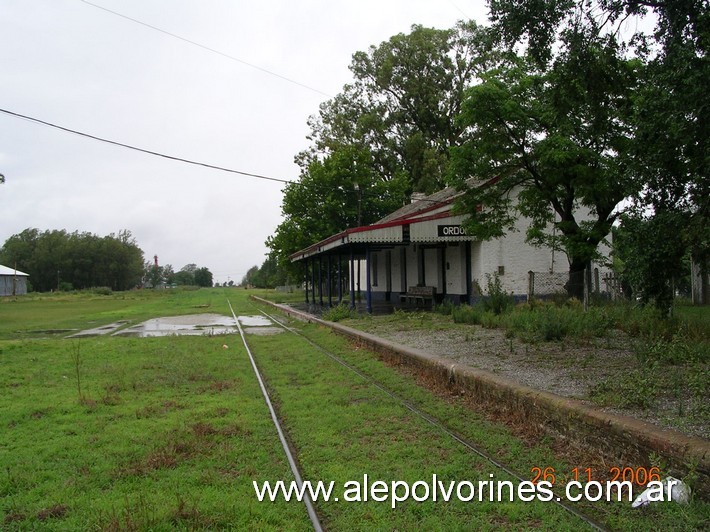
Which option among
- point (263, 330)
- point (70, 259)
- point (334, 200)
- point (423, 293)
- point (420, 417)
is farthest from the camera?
point (70, 259)

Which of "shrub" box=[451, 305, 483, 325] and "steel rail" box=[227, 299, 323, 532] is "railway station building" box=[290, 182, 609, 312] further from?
"steel rail" box=[227, 299, 323, 532]

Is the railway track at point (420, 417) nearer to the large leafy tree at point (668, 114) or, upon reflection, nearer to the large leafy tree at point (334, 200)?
the large leafy tree at point (668, 114)

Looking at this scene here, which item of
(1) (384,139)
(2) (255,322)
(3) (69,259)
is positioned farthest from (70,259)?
(2) (255,322)

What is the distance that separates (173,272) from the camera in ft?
620

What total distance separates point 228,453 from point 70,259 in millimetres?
120496

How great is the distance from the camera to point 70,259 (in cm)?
11025

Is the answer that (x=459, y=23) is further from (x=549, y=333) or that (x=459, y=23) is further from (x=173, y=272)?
(x=173, y=272)

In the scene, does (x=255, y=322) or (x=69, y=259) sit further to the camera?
(x=69, y=259)

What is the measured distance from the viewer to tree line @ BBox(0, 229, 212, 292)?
110 meters

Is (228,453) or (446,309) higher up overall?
(446,309)

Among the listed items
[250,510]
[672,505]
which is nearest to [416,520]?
[250,510]

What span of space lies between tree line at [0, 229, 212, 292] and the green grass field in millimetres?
112066

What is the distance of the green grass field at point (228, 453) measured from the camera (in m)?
3.69

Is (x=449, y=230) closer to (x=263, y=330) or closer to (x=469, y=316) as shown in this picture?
(x=469, y=316)
